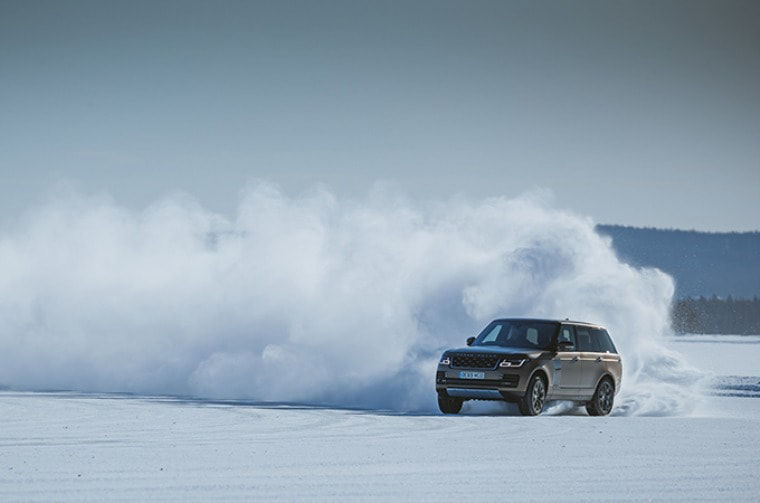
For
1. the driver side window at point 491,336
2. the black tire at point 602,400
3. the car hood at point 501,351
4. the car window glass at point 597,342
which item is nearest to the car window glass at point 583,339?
the car window glass at point 597,342

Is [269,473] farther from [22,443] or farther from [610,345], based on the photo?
[610,345]

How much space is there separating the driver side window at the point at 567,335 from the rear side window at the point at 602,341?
27.1 inches

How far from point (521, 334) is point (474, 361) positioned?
1589 mm

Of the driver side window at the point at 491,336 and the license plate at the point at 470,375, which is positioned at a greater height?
the driver side window at the point at 491,336

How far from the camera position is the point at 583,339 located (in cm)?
2639

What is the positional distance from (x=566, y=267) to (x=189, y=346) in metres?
9.74

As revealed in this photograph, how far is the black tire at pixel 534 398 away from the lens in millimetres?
24375

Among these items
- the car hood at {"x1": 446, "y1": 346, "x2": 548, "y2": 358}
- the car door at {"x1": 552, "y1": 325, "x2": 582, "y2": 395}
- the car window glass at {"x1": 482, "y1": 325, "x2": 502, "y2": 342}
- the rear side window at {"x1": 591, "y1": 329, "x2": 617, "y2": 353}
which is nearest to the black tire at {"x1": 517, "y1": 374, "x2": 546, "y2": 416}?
the car door at {"x1": 552, "y1": 325, "x2": 582, "y2": 395}

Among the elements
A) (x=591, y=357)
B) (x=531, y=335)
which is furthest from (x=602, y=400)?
(x=531, y=335)

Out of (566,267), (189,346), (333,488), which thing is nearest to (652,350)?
(566,267)

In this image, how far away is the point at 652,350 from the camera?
31828 millimetres

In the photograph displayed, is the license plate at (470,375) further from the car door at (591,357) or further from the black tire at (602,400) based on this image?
the black tire at (602,400)

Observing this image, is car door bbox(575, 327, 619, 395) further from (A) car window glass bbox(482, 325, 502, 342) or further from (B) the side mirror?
(A) car window glass bbox(482, 325, 502, 342)

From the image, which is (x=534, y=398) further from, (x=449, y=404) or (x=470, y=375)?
(x=449, y=404)
